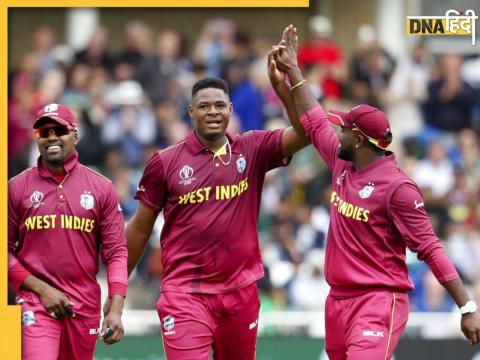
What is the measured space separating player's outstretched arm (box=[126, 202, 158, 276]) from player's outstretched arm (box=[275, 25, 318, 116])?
1.42 m

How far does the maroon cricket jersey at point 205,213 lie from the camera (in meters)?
9.55

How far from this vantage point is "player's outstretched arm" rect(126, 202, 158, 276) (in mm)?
9828

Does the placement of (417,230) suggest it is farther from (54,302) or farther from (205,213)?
(54,302)

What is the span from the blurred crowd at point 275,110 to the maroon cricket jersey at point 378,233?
5431mm

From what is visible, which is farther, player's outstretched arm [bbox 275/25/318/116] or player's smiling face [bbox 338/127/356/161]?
player's outstretched arm [bbox 275/25/318/116]

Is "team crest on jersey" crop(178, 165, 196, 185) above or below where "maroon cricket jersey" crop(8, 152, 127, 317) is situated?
above

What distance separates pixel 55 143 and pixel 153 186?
904mm

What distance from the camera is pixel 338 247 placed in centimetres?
923

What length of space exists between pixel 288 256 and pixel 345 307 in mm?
5714

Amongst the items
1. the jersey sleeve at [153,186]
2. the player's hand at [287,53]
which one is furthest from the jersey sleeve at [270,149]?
the jersey sleeve at [153,186]

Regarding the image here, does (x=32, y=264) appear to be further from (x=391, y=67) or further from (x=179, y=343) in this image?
(x=391, y=67)

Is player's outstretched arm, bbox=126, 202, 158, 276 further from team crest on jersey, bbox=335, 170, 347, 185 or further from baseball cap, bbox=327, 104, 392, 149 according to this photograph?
baseball cap, bbox=327, 104, 392, 149

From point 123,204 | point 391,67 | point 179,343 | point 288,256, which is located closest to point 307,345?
point 288,256

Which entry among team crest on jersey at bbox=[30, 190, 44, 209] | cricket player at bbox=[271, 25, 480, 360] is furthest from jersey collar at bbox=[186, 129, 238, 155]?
team crest on jersey at bbox=[30, 190, 44, 209]
